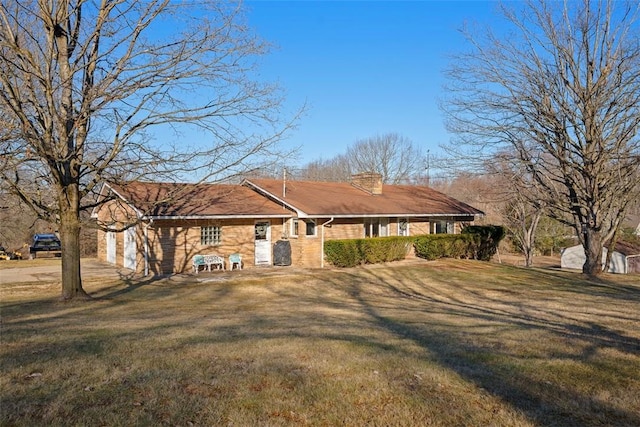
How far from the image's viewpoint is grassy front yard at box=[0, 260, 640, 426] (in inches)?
159

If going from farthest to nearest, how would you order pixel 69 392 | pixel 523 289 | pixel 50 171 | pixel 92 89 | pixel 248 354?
pixel 523 289 → pixel 50 171 → pixel 92 89 → pixel 248 354 → pixel 69 392

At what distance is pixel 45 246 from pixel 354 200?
18670 millimetres

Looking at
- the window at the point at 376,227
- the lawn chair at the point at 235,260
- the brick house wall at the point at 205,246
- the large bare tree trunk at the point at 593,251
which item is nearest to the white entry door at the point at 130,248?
the brick house wall at the point at 205,246

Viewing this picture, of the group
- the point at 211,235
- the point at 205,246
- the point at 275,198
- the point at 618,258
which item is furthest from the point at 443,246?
the point at 618,258

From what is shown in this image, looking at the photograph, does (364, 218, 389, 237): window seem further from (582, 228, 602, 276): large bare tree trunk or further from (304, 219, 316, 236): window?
(582, 228, 602, 276): large bare tree trunk

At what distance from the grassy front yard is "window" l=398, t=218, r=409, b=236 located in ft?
45.2

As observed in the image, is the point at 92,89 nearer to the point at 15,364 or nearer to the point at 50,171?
the point at 50,171

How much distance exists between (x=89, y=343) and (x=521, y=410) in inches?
204

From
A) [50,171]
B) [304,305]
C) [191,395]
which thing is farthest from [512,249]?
[191,395]

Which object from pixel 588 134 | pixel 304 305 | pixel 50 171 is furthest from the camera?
pixel 588 134

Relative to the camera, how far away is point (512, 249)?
5091cm

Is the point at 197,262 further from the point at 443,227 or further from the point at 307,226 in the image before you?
the point at 443,227

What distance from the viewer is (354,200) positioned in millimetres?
25250

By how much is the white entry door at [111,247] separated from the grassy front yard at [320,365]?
1172 cm
